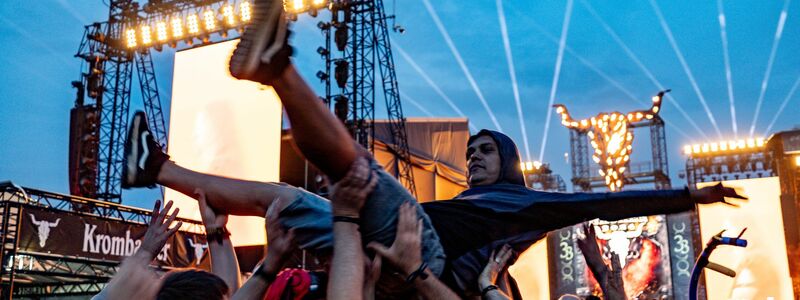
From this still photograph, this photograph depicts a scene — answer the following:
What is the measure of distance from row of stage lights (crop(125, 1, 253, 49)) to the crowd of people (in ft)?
44.3

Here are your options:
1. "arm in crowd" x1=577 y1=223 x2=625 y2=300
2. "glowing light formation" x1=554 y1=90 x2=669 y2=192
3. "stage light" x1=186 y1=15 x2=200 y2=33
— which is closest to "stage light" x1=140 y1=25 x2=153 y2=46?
"stage light" x1=186 y1=15 x2=200 y2=33

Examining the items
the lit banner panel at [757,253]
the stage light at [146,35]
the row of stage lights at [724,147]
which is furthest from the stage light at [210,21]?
the row of stage lights at [724,147]

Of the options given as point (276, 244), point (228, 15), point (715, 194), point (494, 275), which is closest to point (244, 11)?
point (228, 15)

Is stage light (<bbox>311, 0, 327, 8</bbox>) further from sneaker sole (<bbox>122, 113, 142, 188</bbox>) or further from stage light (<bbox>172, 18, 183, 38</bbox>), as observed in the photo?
sneaker sole (<bbox>122, 113, 142, 188</bbox>)

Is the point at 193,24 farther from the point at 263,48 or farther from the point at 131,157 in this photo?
the point at 263,48

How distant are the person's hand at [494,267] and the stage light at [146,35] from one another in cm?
1692

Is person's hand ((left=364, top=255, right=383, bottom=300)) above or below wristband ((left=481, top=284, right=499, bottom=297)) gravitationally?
above

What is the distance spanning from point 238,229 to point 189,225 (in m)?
0.86

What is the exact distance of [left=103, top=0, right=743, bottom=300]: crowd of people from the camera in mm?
1926

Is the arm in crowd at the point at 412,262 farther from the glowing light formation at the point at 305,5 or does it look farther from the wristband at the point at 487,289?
the glowing light formation at the point at 305,5

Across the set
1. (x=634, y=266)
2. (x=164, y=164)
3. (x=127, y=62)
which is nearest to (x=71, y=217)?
(x=164, y=164)

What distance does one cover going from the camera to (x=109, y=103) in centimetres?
2017

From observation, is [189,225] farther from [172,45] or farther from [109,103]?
Answer: [109,103]

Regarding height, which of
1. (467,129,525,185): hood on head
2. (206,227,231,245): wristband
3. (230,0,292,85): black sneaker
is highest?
(230,0,292,85): black sneaker
